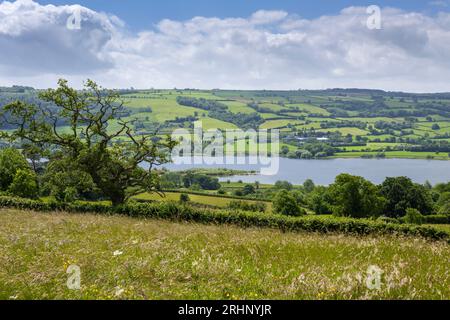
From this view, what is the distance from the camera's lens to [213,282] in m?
7.36

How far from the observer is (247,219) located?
68.1ft

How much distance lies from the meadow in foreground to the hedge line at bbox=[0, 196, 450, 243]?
22.2ft

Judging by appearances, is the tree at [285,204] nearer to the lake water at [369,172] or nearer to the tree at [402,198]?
the tree at [402,198]

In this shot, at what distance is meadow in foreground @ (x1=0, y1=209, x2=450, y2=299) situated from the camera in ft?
22.5

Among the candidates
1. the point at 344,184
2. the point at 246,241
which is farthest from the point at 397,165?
the point at 246,241

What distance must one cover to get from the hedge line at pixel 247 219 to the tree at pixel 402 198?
221 feet

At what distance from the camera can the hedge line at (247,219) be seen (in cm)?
1822

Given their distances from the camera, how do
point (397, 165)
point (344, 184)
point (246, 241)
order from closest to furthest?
point (246, 241) < point (344, 184) < point (397, 165)

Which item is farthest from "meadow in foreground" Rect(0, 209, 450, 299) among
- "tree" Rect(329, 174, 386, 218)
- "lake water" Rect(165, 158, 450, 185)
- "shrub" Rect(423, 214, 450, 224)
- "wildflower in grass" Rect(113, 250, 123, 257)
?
"lake water" Rect(165, 158, 450, 185)

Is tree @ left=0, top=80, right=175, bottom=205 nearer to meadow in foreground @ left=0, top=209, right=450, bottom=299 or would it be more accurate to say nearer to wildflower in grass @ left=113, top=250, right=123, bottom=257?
meadow in foreground @ left=0, top=209, right=450, bottom=299

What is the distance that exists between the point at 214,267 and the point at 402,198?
270 feet

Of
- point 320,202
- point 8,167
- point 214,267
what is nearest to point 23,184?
point 8,167
